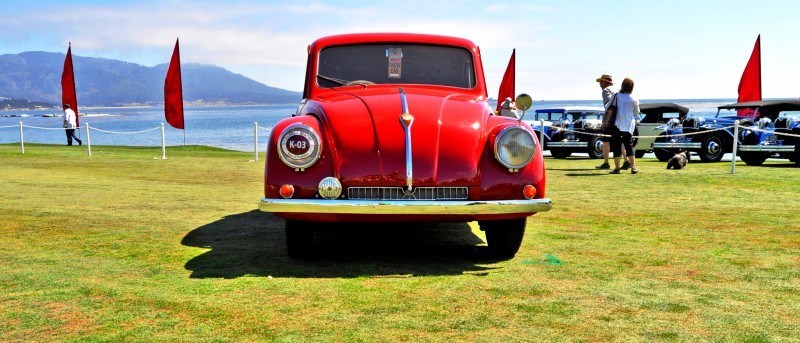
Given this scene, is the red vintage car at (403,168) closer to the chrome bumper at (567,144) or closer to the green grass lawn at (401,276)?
the green grass lawn at (401,276)

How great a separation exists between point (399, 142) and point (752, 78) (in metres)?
22.2

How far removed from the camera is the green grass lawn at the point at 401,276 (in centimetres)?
354

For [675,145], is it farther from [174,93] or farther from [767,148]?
[174,93]

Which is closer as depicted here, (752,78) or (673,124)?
(673,124)

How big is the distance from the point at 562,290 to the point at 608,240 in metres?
2.00

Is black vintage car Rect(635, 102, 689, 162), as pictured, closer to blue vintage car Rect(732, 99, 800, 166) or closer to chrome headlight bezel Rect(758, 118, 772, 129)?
blue vintage car Rect(732, 99, 800, 166)

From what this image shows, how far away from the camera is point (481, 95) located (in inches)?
253

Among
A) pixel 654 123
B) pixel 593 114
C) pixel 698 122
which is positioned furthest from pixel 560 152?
pixel 698 122

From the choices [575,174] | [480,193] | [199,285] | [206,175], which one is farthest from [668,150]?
[199,285]

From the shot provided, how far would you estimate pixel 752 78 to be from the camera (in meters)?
23.8

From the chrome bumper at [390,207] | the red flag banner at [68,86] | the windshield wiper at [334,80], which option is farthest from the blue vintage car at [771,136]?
the red flag banner at [68,86]

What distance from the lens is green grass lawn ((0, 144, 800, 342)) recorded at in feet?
11.6

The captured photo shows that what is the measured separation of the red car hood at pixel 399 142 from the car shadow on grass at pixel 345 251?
1.96 feet

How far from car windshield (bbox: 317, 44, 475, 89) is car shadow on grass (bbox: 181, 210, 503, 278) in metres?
1.34
